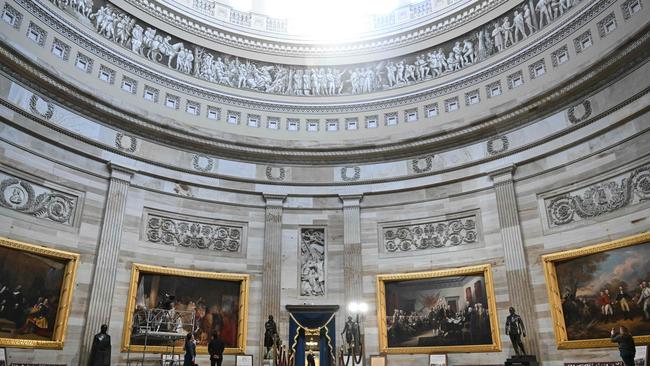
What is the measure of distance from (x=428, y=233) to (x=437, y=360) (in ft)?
16.5

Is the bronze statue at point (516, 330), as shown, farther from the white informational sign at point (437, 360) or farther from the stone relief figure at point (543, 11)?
the stone relief figure at point (543, 11)

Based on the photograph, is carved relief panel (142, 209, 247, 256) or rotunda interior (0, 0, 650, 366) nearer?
A: rotunda interior (0, 0, 650, 366)

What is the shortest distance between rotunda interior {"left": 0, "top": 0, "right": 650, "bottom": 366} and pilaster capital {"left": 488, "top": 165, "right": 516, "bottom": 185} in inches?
3.1

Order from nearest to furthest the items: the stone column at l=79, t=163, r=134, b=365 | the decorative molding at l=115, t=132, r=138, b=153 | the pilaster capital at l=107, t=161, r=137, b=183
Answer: the stone column at l=79, t=163, r=134, b=365, the pilaster capital at l=107, t=161, r=137, b=183, the decorative molding at l=115, t=132, r=138, b=153

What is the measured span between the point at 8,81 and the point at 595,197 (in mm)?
19929

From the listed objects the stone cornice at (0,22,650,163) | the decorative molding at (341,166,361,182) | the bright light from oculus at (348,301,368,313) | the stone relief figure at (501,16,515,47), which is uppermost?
the stone relief figure at (501,16,515,47)

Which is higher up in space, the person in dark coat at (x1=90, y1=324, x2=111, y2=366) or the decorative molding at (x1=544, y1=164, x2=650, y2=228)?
the decorative molding at (x1=544, y1=164, x2=650, y2=228)

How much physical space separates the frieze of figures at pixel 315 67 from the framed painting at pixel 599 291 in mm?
9447

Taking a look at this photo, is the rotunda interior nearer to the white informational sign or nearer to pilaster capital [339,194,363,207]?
pilaster capital [339,194,363,207]

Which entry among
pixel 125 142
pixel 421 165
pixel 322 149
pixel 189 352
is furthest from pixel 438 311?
pixel 125 142

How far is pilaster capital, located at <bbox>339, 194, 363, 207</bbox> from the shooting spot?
2189cm

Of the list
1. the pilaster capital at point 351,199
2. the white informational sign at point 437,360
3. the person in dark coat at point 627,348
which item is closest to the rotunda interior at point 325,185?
the person in dark coat at point 627,348

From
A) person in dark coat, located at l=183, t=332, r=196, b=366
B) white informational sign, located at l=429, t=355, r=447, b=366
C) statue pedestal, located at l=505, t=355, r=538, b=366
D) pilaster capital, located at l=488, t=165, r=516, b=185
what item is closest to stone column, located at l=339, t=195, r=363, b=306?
white informational sign, located at l=429, t=355, r=447, b=366

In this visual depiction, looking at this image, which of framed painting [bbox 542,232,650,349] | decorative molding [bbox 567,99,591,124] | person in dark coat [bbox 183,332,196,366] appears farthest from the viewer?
decorative molding [bbox 567,99,591,124]
